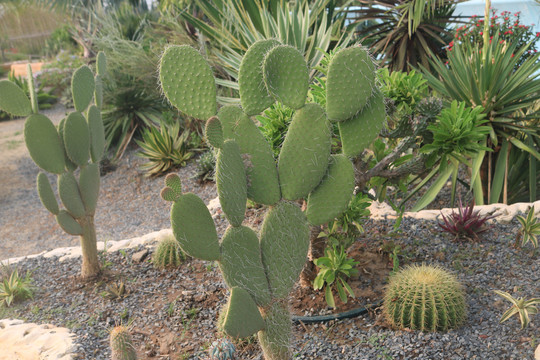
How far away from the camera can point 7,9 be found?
17.1 m

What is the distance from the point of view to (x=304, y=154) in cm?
233

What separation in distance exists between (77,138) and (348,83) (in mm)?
2624

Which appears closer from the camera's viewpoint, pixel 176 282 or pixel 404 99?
pixel 404 99

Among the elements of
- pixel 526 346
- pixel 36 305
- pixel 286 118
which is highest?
pixel 286 118

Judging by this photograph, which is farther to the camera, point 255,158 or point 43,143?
point 43,143

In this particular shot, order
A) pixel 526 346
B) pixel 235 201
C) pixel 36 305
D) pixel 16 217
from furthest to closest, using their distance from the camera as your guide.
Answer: pixel 16 217 → pixel 36 305 → pixel 526 346 → pixel 235 201

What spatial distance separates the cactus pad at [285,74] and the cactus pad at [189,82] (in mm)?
287

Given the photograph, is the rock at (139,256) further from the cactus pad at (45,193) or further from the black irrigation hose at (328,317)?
the black irrigation hose at (328,317)

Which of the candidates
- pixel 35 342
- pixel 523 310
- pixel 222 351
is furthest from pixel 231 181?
pixel 35 342

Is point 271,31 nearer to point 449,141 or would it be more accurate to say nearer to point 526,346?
point 449,141

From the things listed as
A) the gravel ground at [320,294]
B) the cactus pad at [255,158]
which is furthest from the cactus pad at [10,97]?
the cactus pad at [255,158]

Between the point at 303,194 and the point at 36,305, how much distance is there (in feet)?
9.40

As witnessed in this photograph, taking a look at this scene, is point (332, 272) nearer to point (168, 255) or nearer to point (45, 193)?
point (168, 255)

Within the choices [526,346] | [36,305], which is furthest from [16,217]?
[526,346]
